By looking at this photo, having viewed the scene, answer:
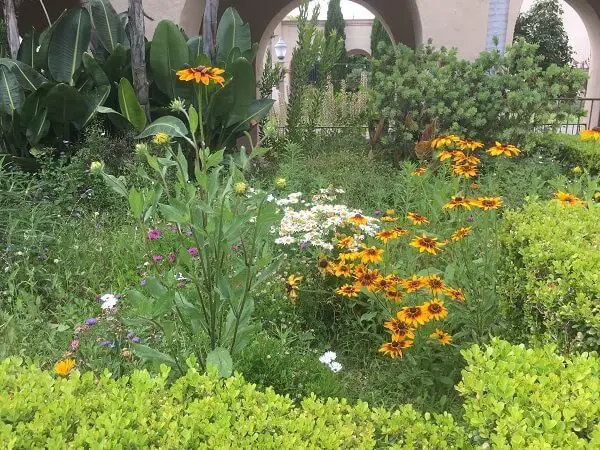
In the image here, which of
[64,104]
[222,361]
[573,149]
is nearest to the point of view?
[222,361]

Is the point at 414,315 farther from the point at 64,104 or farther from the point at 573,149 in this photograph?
the point at 573,149

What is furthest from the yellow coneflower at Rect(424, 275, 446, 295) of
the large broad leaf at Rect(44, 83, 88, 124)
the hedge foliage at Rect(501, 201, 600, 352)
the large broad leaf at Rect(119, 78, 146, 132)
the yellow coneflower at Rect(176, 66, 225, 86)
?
the large broad leaf at Rect(44, 83, 88, 124)

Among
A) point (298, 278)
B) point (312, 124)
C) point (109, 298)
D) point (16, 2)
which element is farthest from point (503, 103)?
point (16, 2)

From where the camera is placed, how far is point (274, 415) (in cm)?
137

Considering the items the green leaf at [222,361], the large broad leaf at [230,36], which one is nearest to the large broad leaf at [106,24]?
the large broad leaf at [230,36]

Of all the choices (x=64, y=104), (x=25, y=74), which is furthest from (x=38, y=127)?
(x=25, y=74)

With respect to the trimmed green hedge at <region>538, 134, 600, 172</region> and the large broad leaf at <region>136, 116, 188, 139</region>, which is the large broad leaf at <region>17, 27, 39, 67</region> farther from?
the trimmed green hedge at <region>538, 134, 600, 172</region>

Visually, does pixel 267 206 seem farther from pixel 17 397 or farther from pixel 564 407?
pixel 564 407

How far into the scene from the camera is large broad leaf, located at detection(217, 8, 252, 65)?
587 centimetres

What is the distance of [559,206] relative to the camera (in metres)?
2.56

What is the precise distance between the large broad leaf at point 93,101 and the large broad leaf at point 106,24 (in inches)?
24.9

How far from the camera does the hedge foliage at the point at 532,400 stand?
1211mm

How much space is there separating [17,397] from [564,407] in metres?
1.29

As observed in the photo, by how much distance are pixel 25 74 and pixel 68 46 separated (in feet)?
1.51
